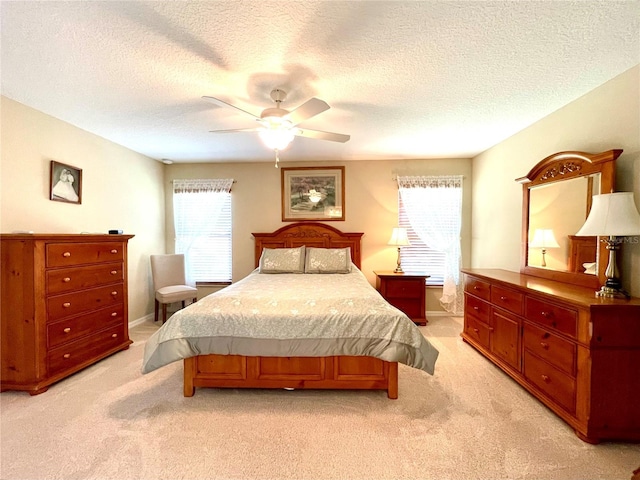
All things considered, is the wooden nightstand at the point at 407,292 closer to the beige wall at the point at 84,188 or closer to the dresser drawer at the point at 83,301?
the dresser drawer at the point at 83,301

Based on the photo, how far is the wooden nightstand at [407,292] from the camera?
156 inches

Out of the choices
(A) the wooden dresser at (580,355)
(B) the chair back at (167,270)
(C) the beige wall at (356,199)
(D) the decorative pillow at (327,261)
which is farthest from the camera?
(C) the beige wall at (356,199)

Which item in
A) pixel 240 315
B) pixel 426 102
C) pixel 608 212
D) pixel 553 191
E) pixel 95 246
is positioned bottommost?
pixel 240 315

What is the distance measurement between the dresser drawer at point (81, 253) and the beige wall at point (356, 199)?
1.82 m

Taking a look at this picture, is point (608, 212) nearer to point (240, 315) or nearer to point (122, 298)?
point (240, 315)

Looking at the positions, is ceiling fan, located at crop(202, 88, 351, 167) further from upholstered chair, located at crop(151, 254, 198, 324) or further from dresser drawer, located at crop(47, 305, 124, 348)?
upholstered chair, located at crop(151, 254, 198, 324)

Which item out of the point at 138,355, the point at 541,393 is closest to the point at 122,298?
the point at 138,355

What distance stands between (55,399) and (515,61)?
4.44 metres

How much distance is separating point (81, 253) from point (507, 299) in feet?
13.8

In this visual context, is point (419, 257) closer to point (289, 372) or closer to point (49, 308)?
point (289, 372)

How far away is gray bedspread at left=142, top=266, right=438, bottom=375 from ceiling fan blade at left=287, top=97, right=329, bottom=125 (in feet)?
5.03

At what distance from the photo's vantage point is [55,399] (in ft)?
7.13

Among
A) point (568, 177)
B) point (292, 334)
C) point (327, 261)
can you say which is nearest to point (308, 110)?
point (292, 334)

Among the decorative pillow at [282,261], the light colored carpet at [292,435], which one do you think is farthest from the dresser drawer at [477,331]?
the decorative pillow at [282,261]
